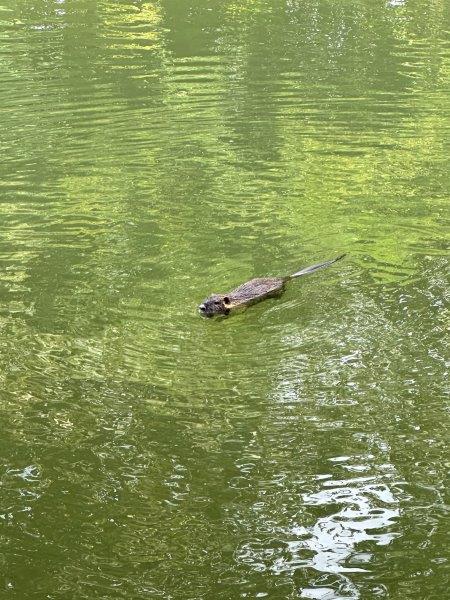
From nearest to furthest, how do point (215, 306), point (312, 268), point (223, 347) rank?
point (223, 347) < point (215, 306) < point (312, 268)

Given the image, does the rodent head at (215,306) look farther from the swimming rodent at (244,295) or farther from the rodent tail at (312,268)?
the rodent tail at (312,268)

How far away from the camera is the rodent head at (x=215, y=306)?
756cm

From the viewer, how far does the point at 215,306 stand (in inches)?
298

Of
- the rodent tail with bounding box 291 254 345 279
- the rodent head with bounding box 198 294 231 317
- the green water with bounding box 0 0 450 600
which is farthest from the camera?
the rodent tail with bounding box 291 254 345 279

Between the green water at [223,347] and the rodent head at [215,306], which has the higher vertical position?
the rodent head at [215,306]

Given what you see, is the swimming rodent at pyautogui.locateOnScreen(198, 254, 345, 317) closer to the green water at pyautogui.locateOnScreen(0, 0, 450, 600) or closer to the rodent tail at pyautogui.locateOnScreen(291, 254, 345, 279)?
the rodent tail at pyautogui.locateOnScreen(291, 254, 345, 279)

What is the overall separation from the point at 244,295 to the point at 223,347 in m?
0.69

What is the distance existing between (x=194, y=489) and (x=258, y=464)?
0.45 metres

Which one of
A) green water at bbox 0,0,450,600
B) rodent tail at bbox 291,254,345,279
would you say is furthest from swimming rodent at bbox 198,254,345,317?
green water at bbox 0,0,450,600

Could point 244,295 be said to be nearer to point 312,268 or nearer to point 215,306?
point 215,306

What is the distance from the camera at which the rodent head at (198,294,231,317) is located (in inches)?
298

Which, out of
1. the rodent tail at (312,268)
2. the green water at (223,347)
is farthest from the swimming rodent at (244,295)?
the green water at (223,347)

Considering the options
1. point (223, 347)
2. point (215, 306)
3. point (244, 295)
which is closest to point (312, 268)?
point (244, 295)

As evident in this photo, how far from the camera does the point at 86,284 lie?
8.50 meters
